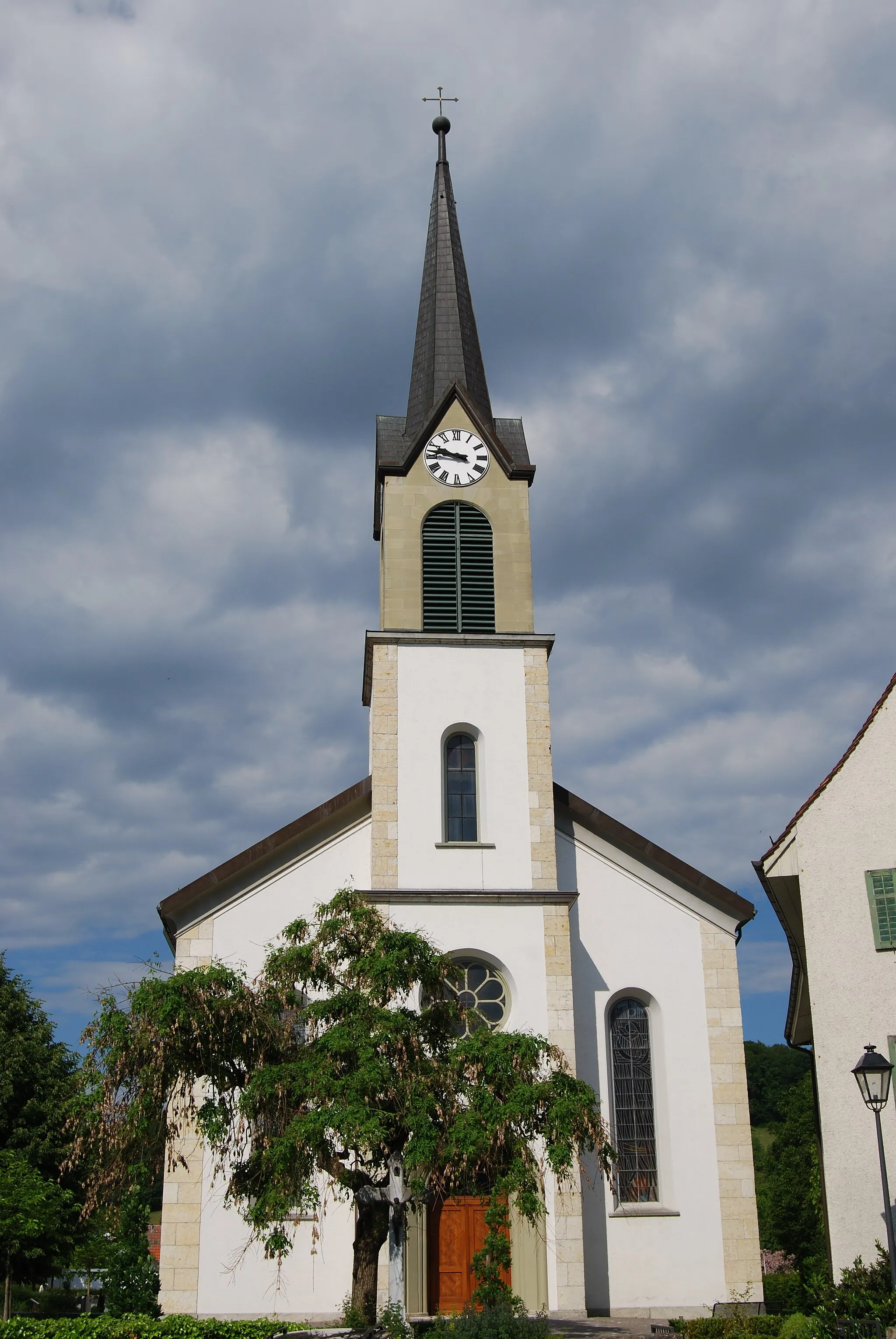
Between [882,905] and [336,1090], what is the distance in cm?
858

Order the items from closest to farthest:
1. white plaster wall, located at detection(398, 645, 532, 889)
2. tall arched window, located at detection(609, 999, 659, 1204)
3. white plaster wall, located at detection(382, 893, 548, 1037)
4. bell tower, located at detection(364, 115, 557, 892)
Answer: white plaster wall, located at detection(382, 893, 548, 1037)
tall arched window, located at detection(609, 999, 659, 1204)
white plaster wall, located at detection(398, 645, 532, 889)
bell tower, located at detection(364, 115, 557, 892)

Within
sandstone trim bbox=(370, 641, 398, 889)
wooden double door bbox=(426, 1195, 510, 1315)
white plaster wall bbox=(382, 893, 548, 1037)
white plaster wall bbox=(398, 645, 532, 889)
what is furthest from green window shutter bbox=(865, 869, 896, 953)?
sandstone trim bbox=(370, 641, 398, 889)

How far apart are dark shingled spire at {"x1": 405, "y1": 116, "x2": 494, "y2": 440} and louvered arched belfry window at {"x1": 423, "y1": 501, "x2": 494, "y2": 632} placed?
2.45m

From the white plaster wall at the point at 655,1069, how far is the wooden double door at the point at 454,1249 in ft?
6.33

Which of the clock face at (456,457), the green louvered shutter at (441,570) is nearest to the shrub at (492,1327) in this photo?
the green louvered shutter at (441,570)

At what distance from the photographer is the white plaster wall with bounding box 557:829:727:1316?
2164 centimetres

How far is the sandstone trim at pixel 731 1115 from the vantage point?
21812 millimetres

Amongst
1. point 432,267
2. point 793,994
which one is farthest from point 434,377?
Answer: point 793,994

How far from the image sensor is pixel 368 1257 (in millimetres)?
16031

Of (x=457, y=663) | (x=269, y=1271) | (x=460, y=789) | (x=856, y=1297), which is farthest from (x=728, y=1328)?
(x=457, y=663)

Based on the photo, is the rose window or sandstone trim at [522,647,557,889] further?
sandstone trim at [522,647,557,889]

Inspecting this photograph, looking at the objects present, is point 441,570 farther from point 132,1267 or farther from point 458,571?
point 132,1267

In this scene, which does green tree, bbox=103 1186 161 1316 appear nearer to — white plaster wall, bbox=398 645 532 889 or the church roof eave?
the church roof eave

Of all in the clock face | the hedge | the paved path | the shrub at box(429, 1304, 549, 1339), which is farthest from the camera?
the clock face
